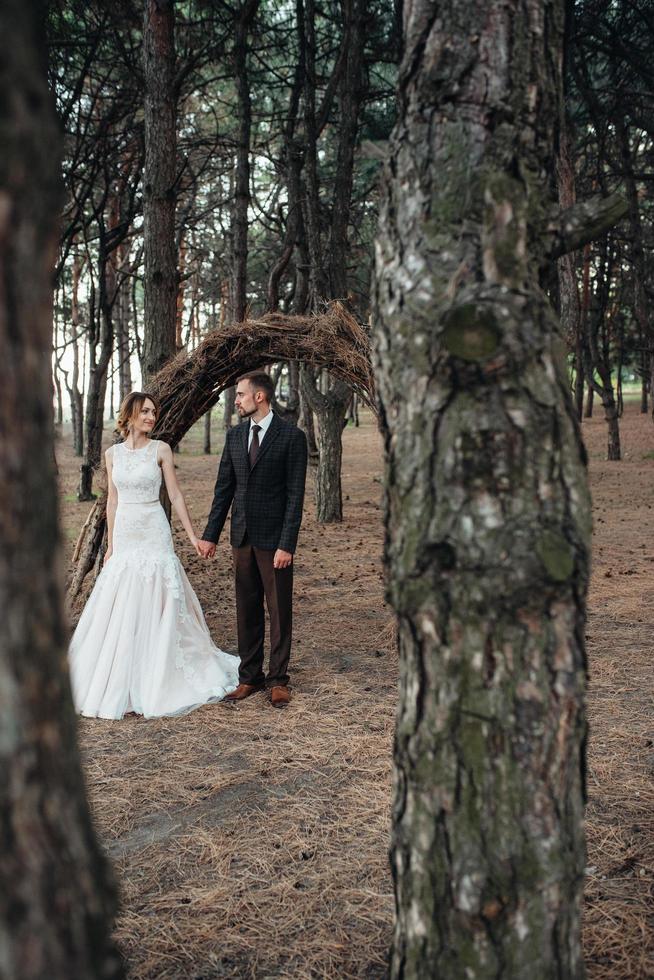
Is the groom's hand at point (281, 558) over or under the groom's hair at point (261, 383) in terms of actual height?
under

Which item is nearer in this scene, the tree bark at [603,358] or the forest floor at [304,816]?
the forest floor at [304,816]

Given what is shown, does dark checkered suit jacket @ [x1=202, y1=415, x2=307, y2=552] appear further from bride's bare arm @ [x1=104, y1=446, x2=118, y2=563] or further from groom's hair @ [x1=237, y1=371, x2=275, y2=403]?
bride's bare arm @ [x1=104, y1=446, x2=118, y2=563]

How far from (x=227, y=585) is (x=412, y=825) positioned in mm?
7374

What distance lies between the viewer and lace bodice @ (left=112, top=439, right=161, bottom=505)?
600 centimetres

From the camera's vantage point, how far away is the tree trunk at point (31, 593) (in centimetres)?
123

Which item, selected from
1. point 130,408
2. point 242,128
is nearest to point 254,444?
point 130,408

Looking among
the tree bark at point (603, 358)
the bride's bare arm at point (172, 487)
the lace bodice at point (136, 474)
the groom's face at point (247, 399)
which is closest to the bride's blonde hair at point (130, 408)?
the lace bodice at point (136, 474)

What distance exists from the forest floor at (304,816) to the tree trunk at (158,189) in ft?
9.53

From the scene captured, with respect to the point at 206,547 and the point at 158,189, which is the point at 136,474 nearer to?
the point at 206,547

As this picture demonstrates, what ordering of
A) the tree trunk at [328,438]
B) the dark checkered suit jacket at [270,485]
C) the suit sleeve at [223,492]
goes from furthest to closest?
1. the tree trunk at [328,438]
2. the suit sleeve at [223,492]
3. the dark checkered suit jacket at [270,485]

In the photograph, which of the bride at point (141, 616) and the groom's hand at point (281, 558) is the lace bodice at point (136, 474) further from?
the groom's hand at point (281, 558)

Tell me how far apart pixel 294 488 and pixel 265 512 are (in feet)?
0.90

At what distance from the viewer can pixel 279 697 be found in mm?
5656

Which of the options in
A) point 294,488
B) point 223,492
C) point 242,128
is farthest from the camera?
point 242,128
